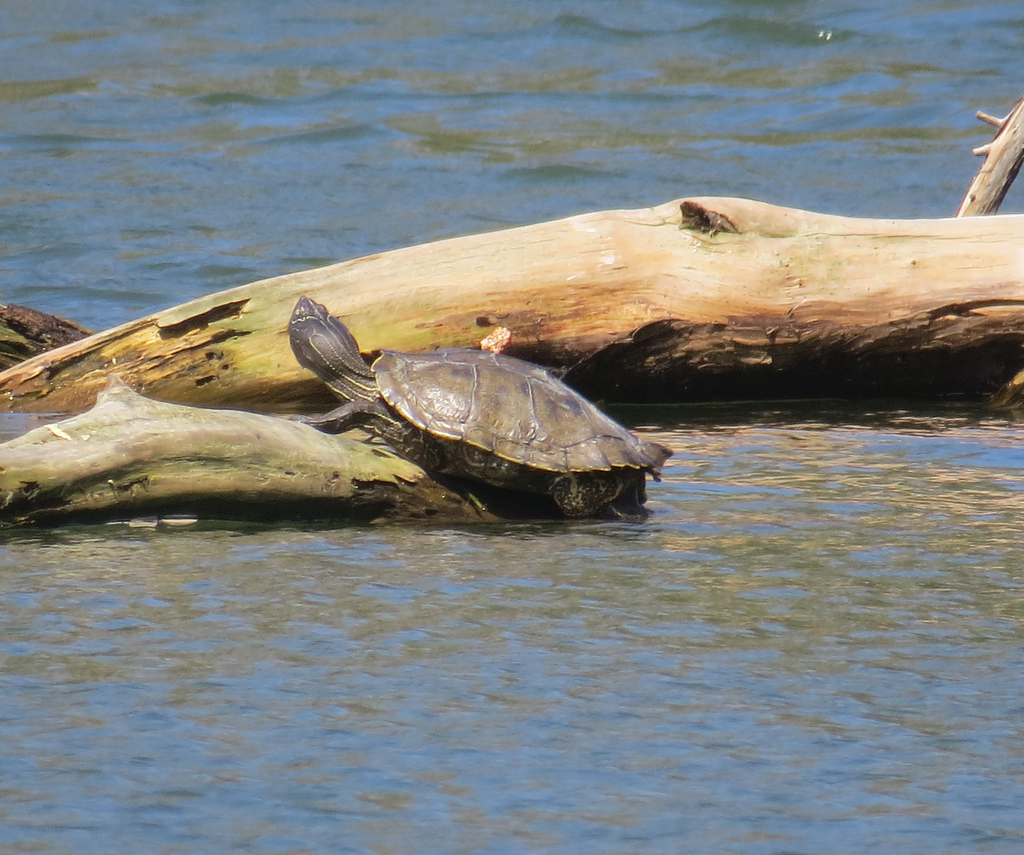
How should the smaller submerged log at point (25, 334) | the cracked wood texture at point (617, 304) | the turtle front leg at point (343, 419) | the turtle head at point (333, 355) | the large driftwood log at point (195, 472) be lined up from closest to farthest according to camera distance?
the large driftwood log at point (195, 472) < the turtle front leg at point (343, 419) < the turtle head at point (333, 355) < the cracked wood texture at point (617, 304) < the smaller submerged log at point (25, 334)

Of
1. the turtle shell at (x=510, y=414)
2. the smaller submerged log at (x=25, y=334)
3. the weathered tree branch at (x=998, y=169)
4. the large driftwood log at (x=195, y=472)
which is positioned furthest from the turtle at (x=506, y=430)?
the weathered tree branch at (x=998, y=169)

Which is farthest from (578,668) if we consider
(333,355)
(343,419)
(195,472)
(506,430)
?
(333,355)

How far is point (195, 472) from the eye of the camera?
14.2 ft

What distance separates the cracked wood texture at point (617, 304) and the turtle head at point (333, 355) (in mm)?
839

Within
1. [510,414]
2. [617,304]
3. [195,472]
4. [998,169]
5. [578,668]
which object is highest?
[998,169]

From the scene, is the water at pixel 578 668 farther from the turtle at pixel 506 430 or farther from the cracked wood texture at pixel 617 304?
the cracked wood texture at pixel 617 304

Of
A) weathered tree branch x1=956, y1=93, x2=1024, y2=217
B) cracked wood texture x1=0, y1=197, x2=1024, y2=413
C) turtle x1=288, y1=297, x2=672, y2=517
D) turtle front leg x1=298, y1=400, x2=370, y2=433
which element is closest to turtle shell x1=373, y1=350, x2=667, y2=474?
turtle x1=288, y1=297, x2=672, y2=517

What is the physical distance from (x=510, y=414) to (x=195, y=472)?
91 cm

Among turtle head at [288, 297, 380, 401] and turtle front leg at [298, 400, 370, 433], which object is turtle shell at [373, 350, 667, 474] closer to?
turtle front leg at [298, 400, 370, 433]

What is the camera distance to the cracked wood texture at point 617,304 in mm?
6188

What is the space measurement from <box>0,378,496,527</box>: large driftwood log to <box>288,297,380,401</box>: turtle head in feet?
1.27

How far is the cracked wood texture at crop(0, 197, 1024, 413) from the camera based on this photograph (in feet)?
20.3

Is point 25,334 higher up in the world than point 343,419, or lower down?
higher up

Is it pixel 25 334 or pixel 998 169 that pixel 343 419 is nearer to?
pixel 25 334
